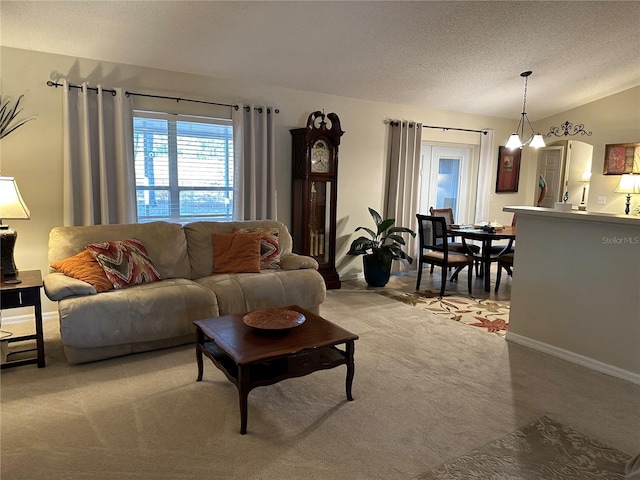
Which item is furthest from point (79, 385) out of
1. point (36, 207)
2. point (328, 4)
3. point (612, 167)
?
point (612, 167)

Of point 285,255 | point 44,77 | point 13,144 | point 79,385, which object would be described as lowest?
point 79,385

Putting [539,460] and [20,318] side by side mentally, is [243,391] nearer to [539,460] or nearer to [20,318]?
[539,460]

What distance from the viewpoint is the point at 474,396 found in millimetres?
2664

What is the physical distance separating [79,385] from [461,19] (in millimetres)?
3960

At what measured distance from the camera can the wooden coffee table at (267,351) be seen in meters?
2.18

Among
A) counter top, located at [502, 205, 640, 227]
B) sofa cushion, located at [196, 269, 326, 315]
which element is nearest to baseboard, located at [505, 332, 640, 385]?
counter top, located at [502, 205, 640, 227]

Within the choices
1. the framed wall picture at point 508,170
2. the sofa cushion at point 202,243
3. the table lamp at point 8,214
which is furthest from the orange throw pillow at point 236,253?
the framed wall picture at point 508,170

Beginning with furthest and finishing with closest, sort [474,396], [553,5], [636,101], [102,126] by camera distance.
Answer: [636,101]
[102,126]
[553,5]
[474,396]

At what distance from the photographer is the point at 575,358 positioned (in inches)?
128

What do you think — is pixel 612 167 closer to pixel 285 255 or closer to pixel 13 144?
pixel 285 255

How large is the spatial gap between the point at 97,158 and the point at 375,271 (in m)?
3.18

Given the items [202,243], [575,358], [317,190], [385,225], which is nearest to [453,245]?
[385,225]

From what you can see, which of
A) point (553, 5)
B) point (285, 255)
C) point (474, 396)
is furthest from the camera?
point (285, 255)

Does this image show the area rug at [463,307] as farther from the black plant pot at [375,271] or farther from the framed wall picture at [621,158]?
the framed wall picture at [621,158]
